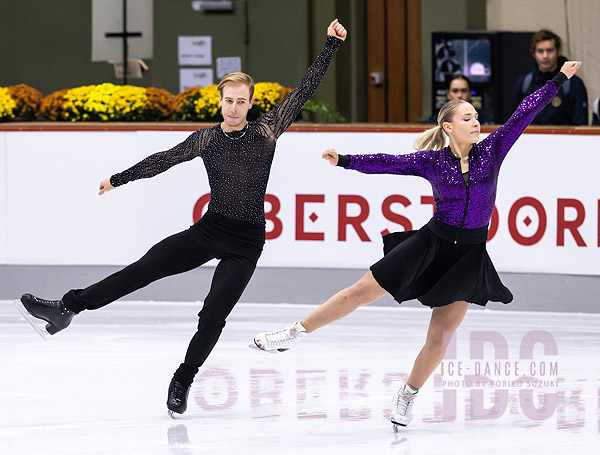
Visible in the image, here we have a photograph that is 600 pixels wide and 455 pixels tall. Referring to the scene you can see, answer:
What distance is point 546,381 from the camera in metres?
4.70

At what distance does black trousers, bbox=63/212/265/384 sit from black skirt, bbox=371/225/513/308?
1.82ft

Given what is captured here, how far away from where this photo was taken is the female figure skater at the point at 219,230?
4.08 m

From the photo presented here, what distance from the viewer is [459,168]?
12.7 ft

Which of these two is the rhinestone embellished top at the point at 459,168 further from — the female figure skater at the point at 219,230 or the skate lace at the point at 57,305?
the skate lace at the point at 57,305

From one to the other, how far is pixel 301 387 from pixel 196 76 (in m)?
6.86

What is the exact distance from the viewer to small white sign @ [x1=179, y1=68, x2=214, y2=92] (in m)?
10.9

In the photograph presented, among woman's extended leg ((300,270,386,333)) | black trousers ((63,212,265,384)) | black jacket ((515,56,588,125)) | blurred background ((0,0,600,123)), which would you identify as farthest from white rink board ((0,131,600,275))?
blurred background ((0,0,600,123))

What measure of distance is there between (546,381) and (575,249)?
1.87 meters

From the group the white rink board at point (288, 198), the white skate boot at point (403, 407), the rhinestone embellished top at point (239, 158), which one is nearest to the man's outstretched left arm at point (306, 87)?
the rhinestone embellished top at point (239, 158)

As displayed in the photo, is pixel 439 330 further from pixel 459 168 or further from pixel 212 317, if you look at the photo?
pixel 212 317

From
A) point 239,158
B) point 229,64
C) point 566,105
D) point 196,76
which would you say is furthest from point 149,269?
point 196,76

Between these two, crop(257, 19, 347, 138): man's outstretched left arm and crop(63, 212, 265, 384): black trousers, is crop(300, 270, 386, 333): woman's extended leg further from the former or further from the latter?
crop(257, 19, 347, 138): man's outstretched left arm

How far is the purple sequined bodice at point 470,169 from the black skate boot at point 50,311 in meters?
1.25

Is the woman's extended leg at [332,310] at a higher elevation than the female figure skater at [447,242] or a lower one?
lower
